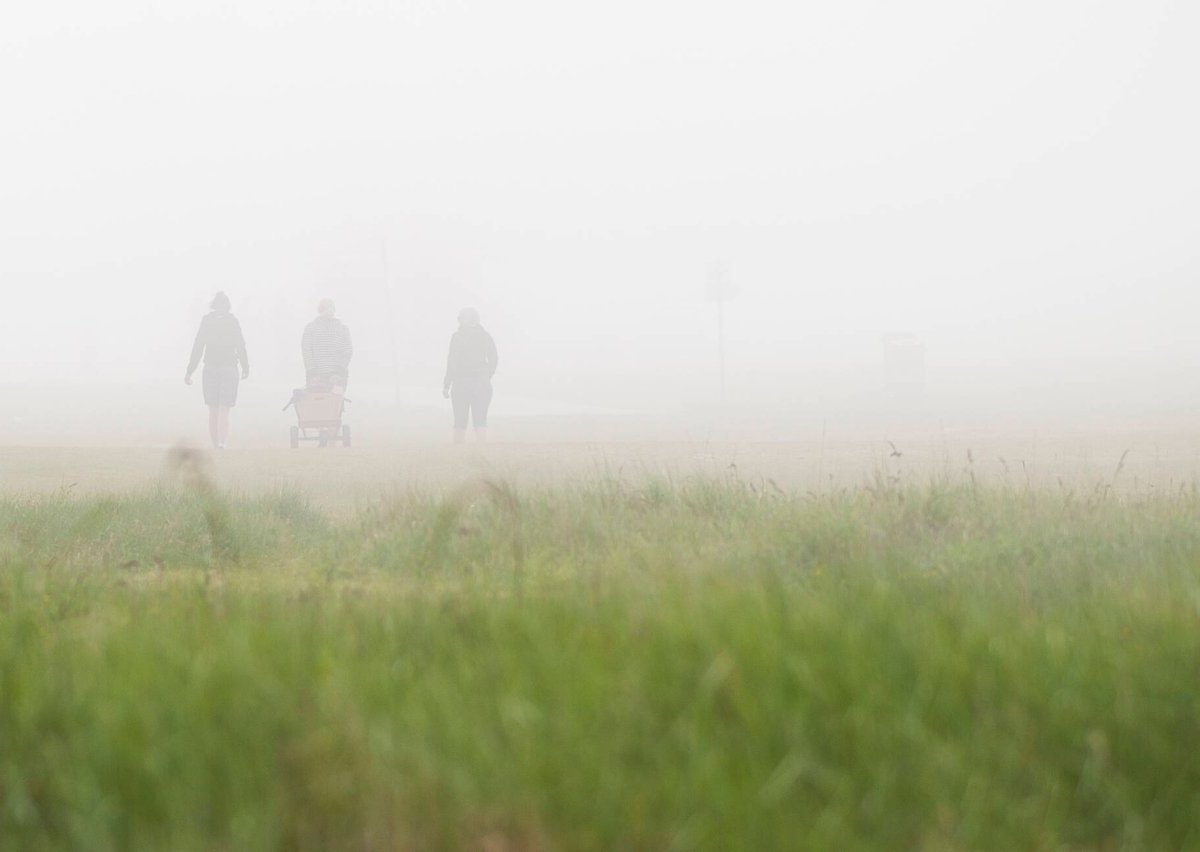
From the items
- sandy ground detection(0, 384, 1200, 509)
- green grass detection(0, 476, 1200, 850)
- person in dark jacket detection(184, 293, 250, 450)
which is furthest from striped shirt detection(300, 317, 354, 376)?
green grass detection(0, 476, 1200, 850)

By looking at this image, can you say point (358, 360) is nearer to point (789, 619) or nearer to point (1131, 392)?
point (1131, 392)

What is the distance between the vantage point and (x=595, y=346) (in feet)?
418

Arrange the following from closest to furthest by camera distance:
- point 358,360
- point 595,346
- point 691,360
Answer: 1. point 358,360
2. point 691,360
3. point 595,346

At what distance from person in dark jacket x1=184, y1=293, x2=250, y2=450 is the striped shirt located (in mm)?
1205

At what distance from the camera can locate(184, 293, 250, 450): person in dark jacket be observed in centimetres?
2156

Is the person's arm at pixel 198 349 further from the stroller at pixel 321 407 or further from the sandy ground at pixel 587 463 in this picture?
the stroller at pixel 321 407

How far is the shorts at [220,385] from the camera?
21984 mm

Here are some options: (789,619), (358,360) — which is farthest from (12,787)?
(358,360)

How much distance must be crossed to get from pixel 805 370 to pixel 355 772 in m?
73.6

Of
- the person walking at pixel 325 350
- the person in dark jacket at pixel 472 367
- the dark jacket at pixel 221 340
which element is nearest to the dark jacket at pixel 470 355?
the person in dark jacket at pixel 472 367

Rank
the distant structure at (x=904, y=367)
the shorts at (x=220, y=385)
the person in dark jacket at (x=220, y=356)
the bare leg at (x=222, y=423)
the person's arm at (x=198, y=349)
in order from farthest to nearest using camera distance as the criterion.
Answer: the distant structure at (x=904, y=367) → the bare leg at (x=222, y=423) → the shorts at (x=220, y=385) → the person in dark jacket at (x=220, y=356) → the person's arm at (x=198, y=349)

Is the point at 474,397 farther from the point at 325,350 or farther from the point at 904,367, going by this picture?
the point at 904,367

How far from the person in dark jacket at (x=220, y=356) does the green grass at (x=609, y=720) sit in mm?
17543

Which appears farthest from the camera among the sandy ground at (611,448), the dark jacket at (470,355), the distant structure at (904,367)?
the distant structure at (904,367)
